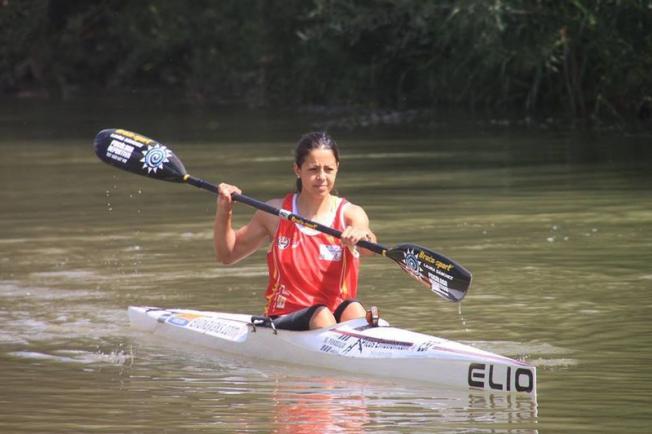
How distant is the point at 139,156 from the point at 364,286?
1.96 m

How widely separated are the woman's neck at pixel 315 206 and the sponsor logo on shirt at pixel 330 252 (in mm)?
168

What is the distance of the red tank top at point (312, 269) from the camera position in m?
8.51

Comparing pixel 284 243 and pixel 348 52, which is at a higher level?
pixel 348 52

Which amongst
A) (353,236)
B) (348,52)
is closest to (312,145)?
(353,236)

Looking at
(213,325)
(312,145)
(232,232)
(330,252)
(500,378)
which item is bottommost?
(500,378)

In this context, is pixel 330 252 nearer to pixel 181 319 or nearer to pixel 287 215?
pixel 287 215

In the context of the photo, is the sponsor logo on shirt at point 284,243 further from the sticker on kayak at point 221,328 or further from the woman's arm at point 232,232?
the sticker on kayak at point 221,328

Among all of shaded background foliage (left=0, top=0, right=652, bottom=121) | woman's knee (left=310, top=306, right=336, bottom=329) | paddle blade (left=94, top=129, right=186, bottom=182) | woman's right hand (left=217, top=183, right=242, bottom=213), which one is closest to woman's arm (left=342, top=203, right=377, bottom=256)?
woman's knee (left=310, top=306, right=336, bottom=329)

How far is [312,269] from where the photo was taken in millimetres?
8516

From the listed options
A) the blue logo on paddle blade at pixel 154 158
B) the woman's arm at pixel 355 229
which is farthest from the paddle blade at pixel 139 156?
the woman's arm at pixel 355 229

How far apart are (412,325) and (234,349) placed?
122 centimetres

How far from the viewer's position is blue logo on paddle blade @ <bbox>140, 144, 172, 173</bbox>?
9.91 meters

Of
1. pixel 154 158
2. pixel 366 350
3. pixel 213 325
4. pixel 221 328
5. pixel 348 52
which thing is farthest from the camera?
pixel 348 52

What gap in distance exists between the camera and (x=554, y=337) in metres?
9.12
